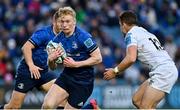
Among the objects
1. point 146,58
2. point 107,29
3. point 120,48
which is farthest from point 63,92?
point 107,29

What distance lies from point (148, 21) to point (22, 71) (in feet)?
32.8

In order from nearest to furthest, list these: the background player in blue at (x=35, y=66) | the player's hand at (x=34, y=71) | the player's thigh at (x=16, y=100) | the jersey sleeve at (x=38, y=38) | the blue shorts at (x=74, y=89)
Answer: the blue shorts at (x=74, y=89)
the player's hand at (x=34, y=71)
the background player in blue at (x=35, y=66)
the jersey sleeve at (x=38, y=38)
the player's thigh at (x=16, y=100)

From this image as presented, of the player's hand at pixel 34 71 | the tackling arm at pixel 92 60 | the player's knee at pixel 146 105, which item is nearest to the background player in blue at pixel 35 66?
the player's hand at pixel 34 71

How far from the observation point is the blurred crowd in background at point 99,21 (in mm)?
20844

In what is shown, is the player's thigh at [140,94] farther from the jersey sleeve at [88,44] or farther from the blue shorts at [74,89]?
the jersey sleeve at [88,44]

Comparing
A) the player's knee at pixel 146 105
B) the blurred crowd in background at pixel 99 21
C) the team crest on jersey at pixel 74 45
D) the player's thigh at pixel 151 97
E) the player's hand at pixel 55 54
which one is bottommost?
the blurred crowd in background at pixel 99 21

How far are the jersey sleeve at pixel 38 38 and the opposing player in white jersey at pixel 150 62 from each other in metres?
1.71

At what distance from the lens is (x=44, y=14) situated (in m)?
22.2

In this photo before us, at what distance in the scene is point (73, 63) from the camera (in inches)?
426

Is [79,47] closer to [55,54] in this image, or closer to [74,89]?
[55,54]

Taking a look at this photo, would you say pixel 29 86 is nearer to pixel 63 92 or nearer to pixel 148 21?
pixel 63 92

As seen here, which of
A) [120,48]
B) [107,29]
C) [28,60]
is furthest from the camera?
[107,29]

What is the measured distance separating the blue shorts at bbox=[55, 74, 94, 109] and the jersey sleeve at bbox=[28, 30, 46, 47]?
4.02ft

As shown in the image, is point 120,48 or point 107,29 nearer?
point 120,48
